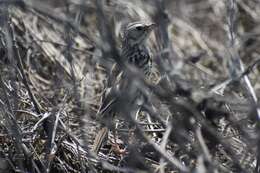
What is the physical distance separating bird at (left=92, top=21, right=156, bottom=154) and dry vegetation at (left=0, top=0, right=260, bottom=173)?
0.14 meters

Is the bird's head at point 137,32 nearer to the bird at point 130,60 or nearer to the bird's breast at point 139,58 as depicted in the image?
the bird at point 130,60

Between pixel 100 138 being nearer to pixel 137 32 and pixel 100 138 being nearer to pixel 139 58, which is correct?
pixel 139 58

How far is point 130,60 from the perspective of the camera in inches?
260

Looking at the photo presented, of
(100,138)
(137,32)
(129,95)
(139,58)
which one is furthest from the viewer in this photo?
(137,32)

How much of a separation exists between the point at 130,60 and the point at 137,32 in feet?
1.27

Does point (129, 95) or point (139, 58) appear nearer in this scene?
point (129, 95)

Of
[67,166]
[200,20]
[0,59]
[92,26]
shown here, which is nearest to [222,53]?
[200,20]

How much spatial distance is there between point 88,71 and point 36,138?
1.64 m

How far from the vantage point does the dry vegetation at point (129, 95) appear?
364 centimetres

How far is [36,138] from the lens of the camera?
5797 millimetres

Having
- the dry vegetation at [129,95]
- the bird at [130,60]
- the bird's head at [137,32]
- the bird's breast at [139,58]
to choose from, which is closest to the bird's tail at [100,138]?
the bird at [130,60]

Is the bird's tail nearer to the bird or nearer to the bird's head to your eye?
the bird

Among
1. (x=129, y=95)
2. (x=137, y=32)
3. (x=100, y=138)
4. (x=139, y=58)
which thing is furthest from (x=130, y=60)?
(x=129, y=95)

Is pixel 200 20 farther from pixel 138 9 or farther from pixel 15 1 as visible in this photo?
pixel 15 1
